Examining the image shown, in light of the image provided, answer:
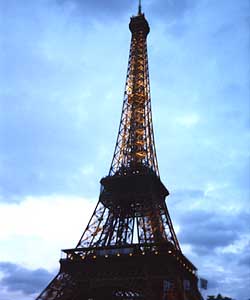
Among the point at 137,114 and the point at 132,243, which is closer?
the point at 132,243

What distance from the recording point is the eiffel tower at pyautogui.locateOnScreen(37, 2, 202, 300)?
46562mm

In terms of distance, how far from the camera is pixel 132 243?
166 feet

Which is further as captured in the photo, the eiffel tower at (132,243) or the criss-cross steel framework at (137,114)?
the criss-cross steel framework at (137,114)

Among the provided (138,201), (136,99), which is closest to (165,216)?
(138,201)

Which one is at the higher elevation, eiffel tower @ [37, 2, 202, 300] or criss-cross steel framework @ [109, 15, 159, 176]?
criss-cross steel framework @ [109, 15, 159, 176]

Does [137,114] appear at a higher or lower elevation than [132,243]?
higher

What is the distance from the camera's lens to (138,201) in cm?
5725

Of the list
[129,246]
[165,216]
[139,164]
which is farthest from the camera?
[139,164]

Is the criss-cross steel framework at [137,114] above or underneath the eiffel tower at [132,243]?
above

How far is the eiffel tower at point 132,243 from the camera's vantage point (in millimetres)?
46562

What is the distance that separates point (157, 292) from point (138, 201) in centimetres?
1450

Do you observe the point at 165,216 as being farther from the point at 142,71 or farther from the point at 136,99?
the point at 142,71

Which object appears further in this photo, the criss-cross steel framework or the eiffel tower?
the criss-cross steel framework

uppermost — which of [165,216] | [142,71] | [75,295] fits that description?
[142,71]
